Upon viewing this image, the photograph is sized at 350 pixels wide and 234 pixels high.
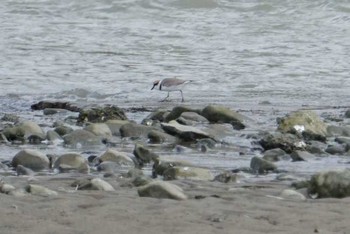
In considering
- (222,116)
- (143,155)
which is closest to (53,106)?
(222,116)

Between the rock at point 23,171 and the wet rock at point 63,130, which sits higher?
the rock at point 23,171

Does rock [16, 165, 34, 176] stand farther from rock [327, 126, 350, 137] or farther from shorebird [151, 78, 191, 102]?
shorebird [151, 78, 191, 102]

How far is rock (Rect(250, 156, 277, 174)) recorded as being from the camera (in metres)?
7.20

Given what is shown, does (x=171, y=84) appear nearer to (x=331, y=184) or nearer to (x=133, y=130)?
(x=133, y=130)

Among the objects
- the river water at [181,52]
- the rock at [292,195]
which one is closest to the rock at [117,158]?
the rock at [292,195]

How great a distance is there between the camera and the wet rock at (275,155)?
7.73 m

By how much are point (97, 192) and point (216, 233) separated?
135cm

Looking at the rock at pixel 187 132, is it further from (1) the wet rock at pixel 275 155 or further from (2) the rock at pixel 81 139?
(1) the wet rock at pixel 275 155

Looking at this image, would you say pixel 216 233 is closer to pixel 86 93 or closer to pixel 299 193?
pixel 299 193

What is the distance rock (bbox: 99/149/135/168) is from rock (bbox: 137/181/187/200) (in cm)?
153

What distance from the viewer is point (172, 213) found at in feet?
17.0

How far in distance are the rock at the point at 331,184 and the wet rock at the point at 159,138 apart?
111 inches

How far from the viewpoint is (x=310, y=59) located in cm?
1470

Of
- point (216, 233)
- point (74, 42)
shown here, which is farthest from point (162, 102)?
point (216, 233)
